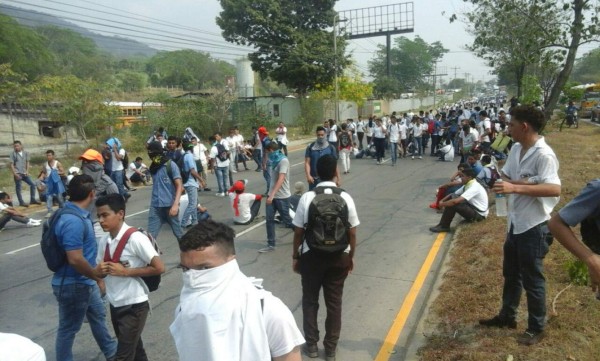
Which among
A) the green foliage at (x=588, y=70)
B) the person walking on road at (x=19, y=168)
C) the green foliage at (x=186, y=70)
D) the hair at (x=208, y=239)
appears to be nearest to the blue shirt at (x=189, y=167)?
the hair at (x=208, y=239)

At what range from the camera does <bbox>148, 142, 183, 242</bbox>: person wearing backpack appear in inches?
258

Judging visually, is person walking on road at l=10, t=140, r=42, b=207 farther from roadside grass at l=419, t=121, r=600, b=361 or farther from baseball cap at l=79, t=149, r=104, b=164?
roadside grass at l=419, t=121, r=600, b=361

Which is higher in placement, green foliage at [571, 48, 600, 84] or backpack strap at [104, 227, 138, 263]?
green foliage at [571, 48, 600, 84]

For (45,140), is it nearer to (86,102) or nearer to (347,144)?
(86,102)

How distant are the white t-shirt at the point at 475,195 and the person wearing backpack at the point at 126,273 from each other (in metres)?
6.23

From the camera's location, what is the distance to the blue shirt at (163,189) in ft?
21.5

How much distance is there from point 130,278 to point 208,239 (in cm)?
173

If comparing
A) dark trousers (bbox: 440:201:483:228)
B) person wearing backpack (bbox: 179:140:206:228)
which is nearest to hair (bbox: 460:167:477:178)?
dark trousers (bbox: 440:201:483:228)

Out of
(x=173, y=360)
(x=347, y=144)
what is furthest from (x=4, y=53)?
(x=173, y=360)

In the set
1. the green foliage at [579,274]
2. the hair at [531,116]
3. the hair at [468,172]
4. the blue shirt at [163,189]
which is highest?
the hair at [531,116]

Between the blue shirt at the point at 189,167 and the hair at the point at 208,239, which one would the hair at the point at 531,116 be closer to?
the hair at the point at 208,239

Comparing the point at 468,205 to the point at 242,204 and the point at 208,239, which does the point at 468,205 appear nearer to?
the point at 242,204

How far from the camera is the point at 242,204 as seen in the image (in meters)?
9.38

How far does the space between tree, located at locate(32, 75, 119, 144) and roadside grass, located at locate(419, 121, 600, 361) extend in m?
19.4
